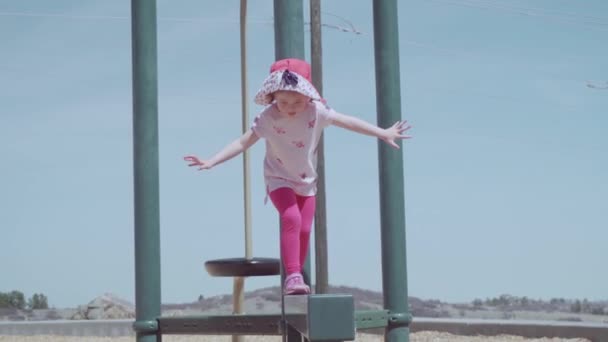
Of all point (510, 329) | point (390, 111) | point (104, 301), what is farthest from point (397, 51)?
point (104, 301)

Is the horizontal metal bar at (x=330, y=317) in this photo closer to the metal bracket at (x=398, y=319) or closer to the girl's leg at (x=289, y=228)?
the girl's leg at (x=289, y=228)

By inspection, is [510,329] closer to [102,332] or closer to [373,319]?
[102,332]

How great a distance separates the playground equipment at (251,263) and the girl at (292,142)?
1.17 feet

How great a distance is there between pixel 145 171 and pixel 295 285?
1112 millimetres

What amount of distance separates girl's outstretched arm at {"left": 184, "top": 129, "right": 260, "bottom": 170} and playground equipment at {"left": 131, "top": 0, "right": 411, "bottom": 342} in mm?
513

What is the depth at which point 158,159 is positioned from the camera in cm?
503

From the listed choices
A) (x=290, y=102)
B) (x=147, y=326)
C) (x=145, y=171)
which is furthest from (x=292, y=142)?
(x=147, y=326)

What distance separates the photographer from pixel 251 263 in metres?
5.27

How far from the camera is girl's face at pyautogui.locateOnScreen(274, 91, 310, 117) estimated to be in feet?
14.6

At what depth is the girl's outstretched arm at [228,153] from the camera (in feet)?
14.5

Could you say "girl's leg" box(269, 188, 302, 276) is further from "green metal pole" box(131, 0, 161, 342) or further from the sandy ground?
the sandy ground

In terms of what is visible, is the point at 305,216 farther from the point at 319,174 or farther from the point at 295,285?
the point at 319,174

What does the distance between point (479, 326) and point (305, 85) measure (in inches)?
286

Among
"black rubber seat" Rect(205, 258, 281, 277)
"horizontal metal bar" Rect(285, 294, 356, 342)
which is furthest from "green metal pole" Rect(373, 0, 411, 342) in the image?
"horizontal metal bar" Rect(285, 294, 356, 342)
